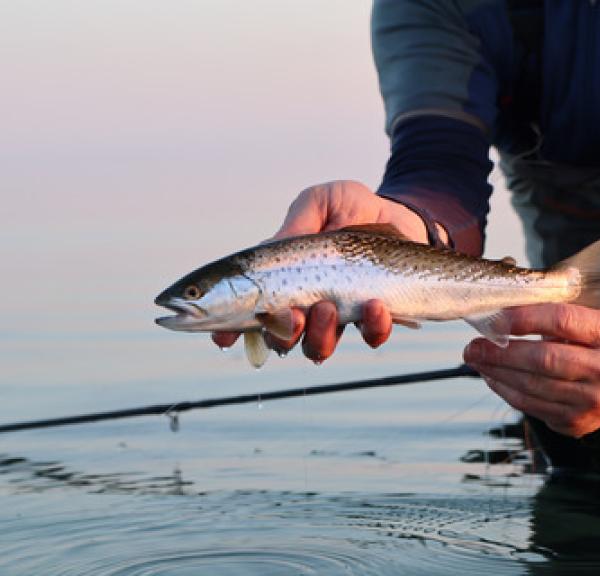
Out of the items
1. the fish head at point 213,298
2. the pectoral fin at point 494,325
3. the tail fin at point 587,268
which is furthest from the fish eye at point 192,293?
the tail fin at point 587,268

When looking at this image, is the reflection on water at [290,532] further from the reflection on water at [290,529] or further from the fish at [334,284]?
the fish at [334,284]

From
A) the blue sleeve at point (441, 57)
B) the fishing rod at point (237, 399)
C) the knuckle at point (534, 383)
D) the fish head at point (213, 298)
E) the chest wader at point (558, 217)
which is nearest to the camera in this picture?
the fish head at point (213, 298)

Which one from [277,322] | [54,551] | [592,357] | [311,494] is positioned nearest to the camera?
[277,322]

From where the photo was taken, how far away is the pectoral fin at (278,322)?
4070 millimetres

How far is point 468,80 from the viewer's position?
5.66 meters

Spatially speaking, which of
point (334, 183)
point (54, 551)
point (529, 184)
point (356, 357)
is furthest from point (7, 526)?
point (356, 357)

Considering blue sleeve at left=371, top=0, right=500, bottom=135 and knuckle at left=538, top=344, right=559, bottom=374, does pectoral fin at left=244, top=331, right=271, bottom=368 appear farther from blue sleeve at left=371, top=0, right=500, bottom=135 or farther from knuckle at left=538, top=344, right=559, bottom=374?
blue sleeve at left=371, top=0, right=500, bottom=135

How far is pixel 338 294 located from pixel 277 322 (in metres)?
0.19

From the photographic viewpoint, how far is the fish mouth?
4.08 meters

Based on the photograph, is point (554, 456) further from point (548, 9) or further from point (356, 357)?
point (356, 357)

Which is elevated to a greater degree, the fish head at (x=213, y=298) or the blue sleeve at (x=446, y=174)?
the blue sleeve at (x=446, y=174)

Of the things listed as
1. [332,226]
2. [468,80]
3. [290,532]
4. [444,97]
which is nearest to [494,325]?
[332,226]

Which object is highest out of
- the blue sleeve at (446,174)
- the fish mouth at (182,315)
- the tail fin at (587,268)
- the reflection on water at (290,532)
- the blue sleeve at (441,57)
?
the blue sleeve at (441,57)

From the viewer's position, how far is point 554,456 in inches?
250
